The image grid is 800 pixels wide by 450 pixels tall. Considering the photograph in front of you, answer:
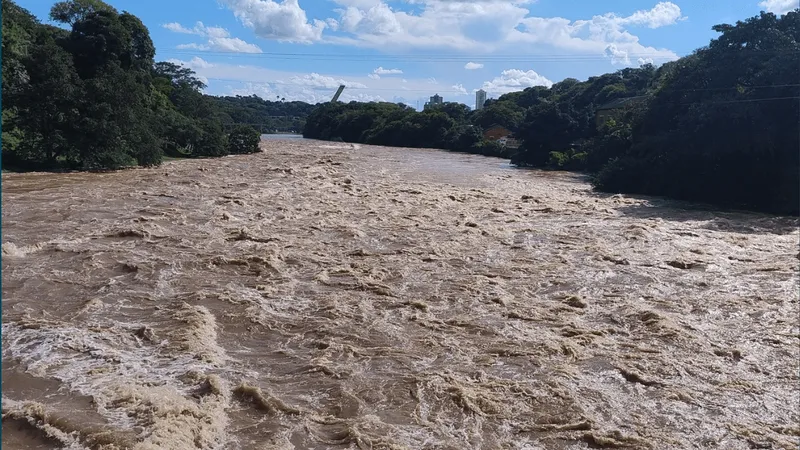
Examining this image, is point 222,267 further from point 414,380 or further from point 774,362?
point 774,362

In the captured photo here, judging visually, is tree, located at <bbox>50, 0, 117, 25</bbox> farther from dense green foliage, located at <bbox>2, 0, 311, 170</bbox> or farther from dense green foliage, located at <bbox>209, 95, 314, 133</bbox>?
dense green foliage, located at <bbox>209, 95, 314, 133</bbox>

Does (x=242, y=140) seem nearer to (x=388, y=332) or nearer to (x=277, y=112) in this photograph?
(x=388, y=332)

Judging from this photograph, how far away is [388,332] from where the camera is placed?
333 inches

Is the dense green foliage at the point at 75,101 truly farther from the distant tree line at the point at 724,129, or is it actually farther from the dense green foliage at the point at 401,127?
the dense green foliage at the point at 401,127

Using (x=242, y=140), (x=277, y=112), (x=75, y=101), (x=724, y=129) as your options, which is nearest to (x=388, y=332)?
(x=724, y=129)

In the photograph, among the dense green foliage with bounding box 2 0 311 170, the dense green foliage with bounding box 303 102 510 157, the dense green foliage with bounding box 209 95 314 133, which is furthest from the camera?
the dense green foliage with bounding box 209 95 314 133

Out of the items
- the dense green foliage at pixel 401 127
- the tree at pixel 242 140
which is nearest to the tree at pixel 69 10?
the tree at pixel 242 140

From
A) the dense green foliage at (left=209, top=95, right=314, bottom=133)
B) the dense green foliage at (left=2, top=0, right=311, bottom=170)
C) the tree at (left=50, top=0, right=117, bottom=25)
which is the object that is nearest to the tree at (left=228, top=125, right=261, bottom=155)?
the dense green foliage at (left=2, top=0, right=311, bottom=170)

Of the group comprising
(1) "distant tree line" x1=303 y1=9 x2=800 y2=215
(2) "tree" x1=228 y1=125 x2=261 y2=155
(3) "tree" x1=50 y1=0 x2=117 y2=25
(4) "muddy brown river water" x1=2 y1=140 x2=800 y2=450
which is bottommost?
(4) "muddy brown river water" x1=2 y1=140 x2=800 y2=450

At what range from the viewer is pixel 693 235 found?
16.0 m

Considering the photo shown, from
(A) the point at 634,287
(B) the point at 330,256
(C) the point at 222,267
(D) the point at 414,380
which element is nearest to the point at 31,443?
(D) the point at 414,380

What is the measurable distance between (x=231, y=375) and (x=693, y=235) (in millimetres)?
13103

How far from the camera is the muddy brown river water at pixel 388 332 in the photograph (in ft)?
19.3

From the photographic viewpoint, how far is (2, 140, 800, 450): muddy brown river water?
5.89 metres
